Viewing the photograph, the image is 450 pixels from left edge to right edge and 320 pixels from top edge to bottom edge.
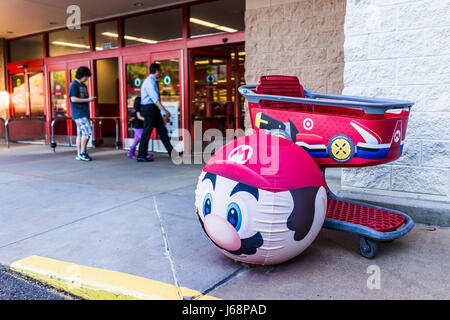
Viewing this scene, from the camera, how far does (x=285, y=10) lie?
644 centimetres

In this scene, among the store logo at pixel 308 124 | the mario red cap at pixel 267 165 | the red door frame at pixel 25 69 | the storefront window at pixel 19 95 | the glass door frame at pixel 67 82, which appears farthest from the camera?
the storefront window at pixel 19 95

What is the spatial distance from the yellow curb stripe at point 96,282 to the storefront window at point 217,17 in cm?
665

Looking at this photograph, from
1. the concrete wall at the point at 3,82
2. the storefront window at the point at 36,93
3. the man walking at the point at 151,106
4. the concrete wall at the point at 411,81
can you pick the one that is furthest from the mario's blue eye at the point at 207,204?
the concrete wall at the point at 3,82

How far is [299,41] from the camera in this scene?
20.9ft

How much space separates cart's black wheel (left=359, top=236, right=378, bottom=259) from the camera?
2.70 meters

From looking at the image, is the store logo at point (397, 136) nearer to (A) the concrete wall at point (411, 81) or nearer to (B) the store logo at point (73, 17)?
(A) the concrete wall at point (411, 81)

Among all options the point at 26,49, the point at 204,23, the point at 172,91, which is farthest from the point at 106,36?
the point at 26,49

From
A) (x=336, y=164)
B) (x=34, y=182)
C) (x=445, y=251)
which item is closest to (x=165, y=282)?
(x=336, y=164)

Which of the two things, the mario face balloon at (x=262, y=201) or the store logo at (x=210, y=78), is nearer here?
the mario face balloon at (x=262, y=201)

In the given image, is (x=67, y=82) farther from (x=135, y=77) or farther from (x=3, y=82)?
(x=3, y=82)

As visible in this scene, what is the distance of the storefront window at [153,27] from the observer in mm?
9289

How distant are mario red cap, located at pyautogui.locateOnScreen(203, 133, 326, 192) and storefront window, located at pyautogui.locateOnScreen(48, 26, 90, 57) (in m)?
10.0

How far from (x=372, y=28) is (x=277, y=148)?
6.52ft

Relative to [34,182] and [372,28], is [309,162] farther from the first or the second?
[34,182]
